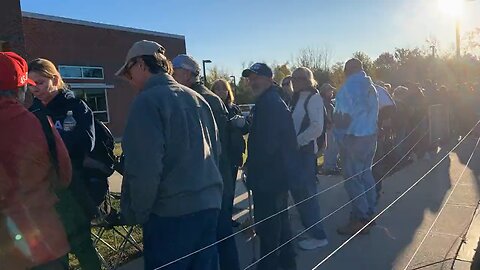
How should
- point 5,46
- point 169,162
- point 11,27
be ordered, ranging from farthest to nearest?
point 11,27
point 5,46
point 169,162

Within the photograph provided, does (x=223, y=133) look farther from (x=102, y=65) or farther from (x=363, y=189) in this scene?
(x=102, y=65)

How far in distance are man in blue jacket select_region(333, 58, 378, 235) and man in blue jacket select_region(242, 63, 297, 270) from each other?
4.62 feet

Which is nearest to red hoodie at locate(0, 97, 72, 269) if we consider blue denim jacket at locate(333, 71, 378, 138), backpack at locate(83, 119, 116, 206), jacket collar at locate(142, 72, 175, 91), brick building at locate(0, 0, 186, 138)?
jacket collar at locate(142, 72, 175, 91)

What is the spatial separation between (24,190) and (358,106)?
12.8 ft

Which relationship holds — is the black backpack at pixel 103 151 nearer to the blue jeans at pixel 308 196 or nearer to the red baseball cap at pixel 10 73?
the red baseball cap at pixel 10 73

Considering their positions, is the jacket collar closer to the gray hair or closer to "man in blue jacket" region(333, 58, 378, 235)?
the gray hair

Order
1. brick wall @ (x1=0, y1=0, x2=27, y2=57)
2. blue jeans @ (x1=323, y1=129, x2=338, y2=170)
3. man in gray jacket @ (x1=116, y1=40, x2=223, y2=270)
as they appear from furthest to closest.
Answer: brick wall @ (x1=0, y1=0, x2=27, y2=57) < blue jeans @ (x1=323, y1=129, x2=338, y2=170) < man in gray jacket @ (x1=116, y1=40, x2=223, y2=270)

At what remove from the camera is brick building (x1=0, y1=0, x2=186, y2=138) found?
24.5 metres

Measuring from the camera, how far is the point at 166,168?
2.42 meters

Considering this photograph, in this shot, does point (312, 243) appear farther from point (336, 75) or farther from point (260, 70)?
point (336, 75)

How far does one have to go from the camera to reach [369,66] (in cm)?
4541

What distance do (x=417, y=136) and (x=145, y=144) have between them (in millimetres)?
8573

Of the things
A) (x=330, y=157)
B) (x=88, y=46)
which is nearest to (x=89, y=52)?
(x=88, y=46)

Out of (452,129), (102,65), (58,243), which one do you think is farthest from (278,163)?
(102,65)
